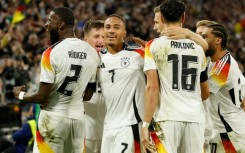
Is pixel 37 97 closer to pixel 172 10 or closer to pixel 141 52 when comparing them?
pixel 141 52

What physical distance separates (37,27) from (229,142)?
12.8 meters

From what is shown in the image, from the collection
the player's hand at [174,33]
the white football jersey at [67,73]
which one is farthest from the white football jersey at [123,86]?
the player's hand at [174,33]

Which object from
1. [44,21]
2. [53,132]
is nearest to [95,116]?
[53,132]


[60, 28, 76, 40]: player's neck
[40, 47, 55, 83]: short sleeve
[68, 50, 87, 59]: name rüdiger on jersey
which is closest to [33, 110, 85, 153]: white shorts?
[40, 47, 55, 83]: short sleeve

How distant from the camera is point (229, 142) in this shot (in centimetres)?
843

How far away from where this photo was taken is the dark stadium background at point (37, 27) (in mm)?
15859

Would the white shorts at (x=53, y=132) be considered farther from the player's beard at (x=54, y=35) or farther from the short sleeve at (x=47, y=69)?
the player's beard at (x=54, y=35)

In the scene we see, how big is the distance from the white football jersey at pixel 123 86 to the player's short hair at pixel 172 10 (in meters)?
1.01

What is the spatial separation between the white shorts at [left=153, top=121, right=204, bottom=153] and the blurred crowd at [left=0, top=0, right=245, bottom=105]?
363 cm

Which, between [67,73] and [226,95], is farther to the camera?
[226,95]

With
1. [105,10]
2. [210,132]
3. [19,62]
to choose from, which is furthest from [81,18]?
[210,132]

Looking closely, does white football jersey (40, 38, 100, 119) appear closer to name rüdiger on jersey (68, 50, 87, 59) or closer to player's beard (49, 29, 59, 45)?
name rüdiger on jersey (68, 50, 87, 59)

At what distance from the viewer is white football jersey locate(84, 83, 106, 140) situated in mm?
8562

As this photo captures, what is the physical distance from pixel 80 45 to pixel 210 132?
233 cm
